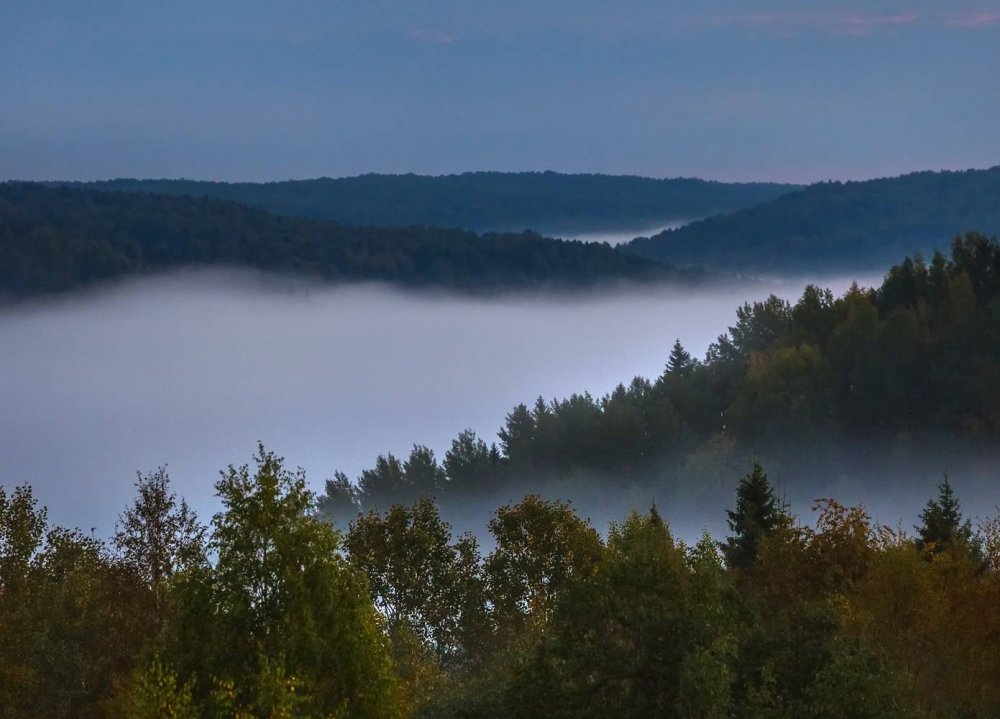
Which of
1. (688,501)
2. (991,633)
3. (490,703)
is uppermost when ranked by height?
(490,703)

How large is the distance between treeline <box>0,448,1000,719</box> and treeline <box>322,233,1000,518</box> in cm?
8505

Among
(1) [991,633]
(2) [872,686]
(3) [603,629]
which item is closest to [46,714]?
(3) [603,629]

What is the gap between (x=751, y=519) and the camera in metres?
46.5

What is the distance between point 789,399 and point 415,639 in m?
98.7

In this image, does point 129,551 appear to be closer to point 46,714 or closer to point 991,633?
point 46,714

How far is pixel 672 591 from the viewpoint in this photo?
22.0 meters

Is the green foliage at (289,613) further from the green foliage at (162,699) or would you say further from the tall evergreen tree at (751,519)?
the tall evergreen tree at (751,519)

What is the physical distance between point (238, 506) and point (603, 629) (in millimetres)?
6805

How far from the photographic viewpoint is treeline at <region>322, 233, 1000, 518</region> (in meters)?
120

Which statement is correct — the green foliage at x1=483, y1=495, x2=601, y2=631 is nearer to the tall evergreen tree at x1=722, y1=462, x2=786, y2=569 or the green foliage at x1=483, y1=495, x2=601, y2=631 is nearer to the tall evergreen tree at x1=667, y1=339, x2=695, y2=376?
the tall evergreen tree at x1=722, y1=462, x2=786, y2=569

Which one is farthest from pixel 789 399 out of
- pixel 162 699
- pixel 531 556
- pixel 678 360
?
pixel 162 699

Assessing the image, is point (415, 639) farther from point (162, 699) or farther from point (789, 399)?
point (789, 399)

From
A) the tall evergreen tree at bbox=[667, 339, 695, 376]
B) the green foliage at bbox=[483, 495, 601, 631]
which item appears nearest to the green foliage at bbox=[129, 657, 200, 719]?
the green foliage at bbox=[483, 495, 601, 631]

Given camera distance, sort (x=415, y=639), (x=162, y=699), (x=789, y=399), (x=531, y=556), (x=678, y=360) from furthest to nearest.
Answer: (x=678, y=360), (x=789, y=399), (x=531, y=556), (x=415, y=639), (x=162, y=699)
